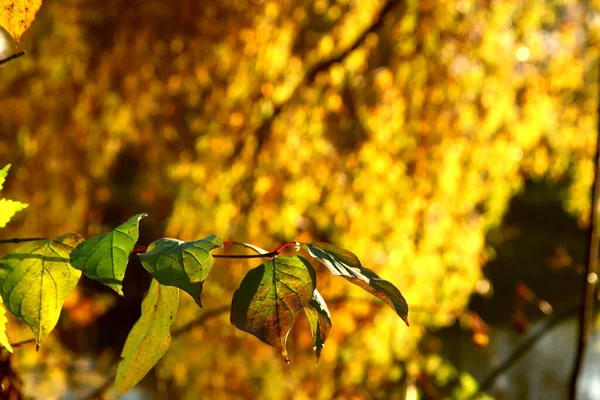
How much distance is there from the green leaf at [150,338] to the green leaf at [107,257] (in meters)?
0.04

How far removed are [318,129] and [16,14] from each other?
2183 millimetres

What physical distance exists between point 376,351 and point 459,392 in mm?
1543

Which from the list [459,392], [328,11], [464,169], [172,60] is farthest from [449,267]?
[459,392]

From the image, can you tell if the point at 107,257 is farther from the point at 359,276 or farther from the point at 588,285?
the point at 588,285

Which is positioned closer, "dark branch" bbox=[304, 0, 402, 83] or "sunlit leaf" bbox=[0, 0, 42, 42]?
"sunlit leaf" bbox=[0, 0, 42, 42]

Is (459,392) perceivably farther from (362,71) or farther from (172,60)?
(172,60)

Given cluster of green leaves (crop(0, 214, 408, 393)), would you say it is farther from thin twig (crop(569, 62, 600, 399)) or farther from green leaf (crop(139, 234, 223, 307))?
thin twig (crop(569, 62, 600, 399))

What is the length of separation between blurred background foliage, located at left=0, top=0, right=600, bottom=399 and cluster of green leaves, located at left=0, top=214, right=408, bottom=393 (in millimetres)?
2007

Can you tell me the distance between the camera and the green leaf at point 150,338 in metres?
0.38

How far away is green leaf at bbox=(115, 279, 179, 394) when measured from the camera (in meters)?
0.38

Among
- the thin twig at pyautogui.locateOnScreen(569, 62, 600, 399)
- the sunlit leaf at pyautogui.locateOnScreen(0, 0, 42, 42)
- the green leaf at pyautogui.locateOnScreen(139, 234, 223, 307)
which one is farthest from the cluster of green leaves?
the thin twig at pyautogui.locateOnScreen(569, 62, 600, 399)

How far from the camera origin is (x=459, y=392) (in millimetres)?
1375

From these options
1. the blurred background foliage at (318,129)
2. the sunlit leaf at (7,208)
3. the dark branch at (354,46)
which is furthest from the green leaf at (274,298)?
the dark branch at (354,46)

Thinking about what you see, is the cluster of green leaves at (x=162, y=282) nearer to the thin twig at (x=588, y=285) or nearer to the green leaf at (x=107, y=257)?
the green leaf at (x=107, y=257)
